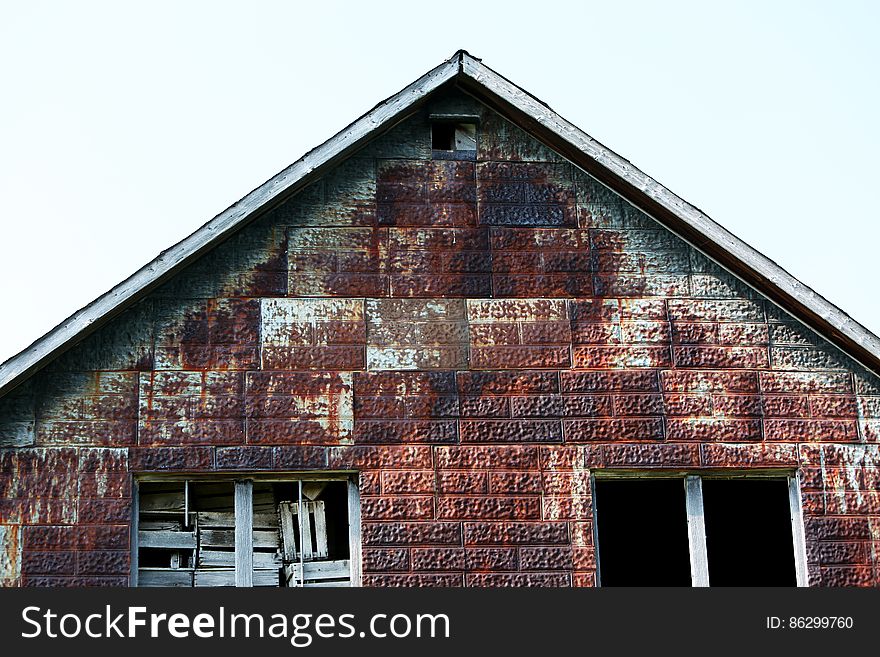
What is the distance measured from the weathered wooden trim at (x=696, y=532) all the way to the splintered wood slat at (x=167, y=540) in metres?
3.81

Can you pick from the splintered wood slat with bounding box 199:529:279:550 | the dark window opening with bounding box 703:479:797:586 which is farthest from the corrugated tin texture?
the dark window opening with bounding box 703:479:797:586

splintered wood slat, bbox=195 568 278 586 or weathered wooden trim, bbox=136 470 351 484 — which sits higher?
weathered wooden trim, bbox=136 470 351 484

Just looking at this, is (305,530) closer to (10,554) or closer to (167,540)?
(167,540)

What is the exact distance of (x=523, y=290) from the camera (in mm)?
10258

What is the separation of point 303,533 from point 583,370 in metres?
2.51

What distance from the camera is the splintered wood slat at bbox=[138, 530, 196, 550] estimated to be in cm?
966

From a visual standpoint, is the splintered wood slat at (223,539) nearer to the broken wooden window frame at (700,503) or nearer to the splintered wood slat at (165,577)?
the splintered wood slat at (165,577)

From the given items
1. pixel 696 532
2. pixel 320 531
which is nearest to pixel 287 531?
pixel 320 531

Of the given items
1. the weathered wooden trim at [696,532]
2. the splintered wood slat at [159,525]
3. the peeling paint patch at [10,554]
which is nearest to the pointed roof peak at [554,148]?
the peeling paint patch at [10,554]

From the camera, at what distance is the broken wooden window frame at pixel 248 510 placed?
31.6 ft

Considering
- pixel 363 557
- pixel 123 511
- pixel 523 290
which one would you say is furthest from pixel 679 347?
pixel 123 511

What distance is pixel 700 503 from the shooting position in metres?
10.0

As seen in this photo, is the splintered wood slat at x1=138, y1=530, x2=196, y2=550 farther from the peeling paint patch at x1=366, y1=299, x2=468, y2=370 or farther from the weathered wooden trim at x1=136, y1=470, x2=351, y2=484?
the peeling paint patch at x1=366, y1=299, x2=468, y2=370

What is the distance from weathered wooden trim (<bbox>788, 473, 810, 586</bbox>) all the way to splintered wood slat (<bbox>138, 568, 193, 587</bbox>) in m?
4.65
